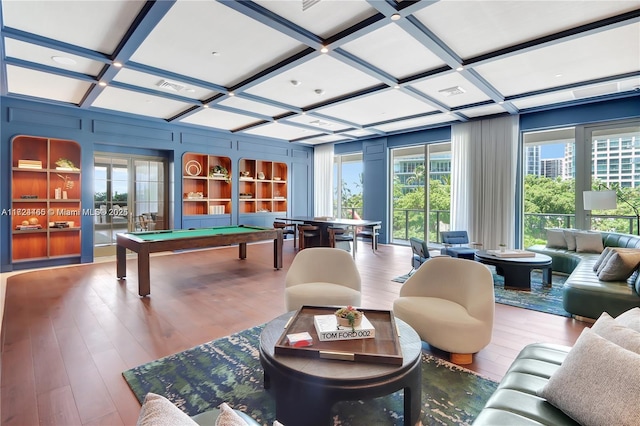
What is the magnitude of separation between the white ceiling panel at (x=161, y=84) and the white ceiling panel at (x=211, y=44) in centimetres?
45

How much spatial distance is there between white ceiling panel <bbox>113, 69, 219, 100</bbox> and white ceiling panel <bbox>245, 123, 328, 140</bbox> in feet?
8.01

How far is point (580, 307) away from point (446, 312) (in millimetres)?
1983

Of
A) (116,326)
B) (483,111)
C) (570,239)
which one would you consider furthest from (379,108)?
(116,326)

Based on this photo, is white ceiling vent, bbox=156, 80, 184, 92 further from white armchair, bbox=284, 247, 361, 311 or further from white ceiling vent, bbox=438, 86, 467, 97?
white ceiling vent, bbox=438, 86, 467, 97

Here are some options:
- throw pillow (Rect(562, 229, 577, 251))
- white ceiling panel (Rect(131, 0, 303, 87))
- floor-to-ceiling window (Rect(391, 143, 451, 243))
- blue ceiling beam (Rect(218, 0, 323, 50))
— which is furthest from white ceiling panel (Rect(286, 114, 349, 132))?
throw pillow (Rect(562, 229, 577, 251))

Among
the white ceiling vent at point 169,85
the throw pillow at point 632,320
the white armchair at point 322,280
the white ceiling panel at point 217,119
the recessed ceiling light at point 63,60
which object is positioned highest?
the white ceiling panel at point 217,119

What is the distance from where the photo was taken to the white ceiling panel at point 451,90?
16.1 ft

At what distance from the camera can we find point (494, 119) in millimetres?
6930

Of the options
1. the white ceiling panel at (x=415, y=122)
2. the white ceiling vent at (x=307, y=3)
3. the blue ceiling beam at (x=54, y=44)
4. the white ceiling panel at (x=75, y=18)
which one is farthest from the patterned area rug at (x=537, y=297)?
the blue ceiling beam at (x=54, y=44)

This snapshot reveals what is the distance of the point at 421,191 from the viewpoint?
340 inches

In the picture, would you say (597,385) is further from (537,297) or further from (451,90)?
(451,90)

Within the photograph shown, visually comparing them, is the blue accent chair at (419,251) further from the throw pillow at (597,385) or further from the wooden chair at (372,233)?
the throw pillow at (597,385)

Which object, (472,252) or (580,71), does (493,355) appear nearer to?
(472,252)

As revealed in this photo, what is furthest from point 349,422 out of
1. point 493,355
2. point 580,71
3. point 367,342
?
point 580,71
